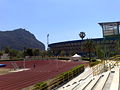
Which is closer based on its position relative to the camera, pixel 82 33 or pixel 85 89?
pixel 85 89

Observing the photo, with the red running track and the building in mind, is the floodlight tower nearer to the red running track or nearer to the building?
the building

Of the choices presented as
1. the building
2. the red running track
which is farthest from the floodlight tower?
the red running track

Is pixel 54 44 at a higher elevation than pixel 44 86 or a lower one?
higher

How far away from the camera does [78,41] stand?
147 meters

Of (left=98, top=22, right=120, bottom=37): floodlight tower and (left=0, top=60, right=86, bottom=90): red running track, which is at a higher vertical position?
(left=98, top=22, right=120, bottom=37): floodlight tower

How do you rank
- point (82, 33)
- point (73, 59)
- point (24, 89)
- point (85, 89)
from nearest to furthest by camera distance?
point (85, 89)
point (24, 89)
point (73, 59)
point (82, 33)

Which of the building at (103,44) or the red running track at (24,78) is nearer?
the red running track at (24,78)

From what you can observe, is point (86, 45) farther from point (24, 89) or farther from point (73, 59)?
point (24, 89)

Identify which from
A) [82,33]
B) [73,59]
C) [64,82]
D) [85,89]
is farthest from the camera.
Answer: [82,33]

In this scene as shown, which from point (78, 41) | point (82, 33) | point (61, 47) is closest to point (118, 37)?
point (82, 33)

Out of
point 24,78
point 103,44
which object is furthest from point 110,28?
point 24,78

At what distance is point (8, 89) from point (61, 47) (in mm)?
143225

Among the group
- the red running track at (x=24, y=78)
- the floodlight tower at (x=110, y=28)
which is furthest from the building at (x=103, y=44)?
the red running track at (x=24, y=78)

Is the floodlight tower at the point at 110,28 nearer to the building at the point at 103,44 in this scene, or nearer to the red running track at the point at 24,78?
the building at the point at 103,44
